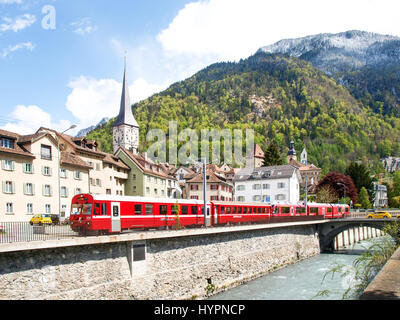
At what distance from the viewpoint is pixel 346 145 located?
610 ft

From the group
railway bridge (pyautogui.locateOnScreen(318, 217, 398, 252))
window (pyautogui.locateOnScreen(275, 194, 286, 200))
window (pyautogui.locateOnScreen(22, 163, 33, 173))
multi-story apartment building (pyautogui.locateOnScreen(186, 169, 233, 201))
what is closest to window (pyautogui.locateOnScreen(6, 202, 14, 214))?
window (pyautogui.locateOnScreen(22, 163, 33, 173))

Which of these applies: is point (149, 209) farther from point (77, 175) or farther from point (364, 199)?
point (364, 199)

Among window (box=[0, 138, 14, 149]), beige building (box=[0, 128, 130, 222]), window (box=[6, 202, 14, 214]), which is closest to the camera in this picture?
window (box=[6, 202, 14, 214])

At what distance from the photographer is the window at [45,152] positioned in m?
33.6

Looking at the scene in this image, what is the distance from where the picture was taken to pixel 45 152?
112 ft

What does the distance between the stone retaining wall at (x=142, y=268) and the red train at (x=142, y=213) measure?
62.7 inches

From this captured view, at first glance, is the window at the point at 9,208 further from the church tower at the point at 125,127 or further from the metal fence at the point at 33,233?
the church tower at the point at 125,127

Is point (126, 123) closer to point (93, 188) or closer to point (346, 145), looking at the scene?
point (93, 188)

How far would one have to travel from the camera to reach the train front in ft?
62.5

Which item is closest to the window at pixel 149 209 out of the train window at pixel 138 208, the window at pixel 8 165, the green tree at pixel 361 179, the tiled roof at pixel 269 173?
the train window at pixel 138 208

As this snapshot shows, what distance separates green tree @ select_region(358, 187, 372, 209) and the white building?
26042mm

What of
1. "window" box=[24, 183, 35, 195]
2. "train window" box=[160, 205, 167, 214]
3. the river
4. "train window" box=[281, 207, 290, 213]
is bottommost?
the river

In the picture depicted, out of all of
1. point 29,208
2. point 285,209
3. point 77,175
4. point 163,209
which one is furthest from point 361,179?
point 29,208

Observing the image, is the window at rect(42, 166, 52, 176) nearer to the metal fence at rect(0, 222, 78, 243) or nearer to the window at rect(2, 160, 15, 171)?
the window at rect(2, 160, 15, 171)
